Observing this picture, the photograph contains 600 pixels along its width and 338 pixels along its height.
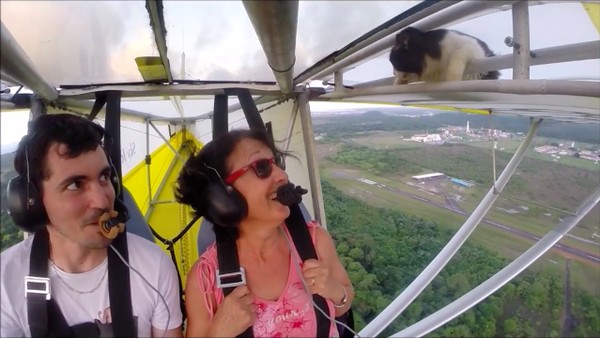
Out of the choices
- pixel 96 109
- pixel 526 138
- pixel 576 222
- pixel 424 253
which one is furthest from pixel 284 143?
pixel 576 222

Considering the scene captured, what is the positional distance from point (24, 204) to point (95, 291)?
0.74 ft

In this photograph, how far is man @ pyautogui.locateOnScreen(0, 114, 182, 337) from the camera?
2.43 ft

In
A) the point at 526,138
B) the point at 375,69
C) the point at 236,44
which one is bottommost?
the point at 526,138

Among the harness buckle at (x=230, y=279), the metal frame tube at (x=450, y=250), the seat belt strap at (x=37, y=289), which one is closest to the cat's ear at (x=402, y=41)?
the harness buckle at (x=230, y=279)

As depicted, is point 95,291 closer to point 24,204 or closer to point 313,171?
point 24,204

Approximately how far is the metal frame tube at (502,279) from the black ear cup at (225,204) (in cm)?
173

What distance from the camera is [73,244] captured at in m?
0.81

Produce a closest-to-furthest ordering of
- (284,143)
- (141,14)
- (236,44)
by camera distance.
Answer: (141,14), (236,44), (284,143)

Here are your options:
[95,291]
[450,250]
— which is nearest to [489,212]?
[450,250]

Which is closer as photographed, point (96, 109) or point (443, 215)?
point (96, 109)

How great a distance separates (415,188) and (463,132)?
0.77 metres

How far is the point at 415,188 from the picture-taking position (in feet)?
9.96

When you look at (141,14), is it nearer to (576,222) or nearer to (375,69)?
(375,69)

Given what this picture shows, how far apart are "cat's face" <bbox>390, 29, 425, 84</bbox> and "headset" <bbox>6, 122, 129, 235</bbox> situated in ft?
2.55
